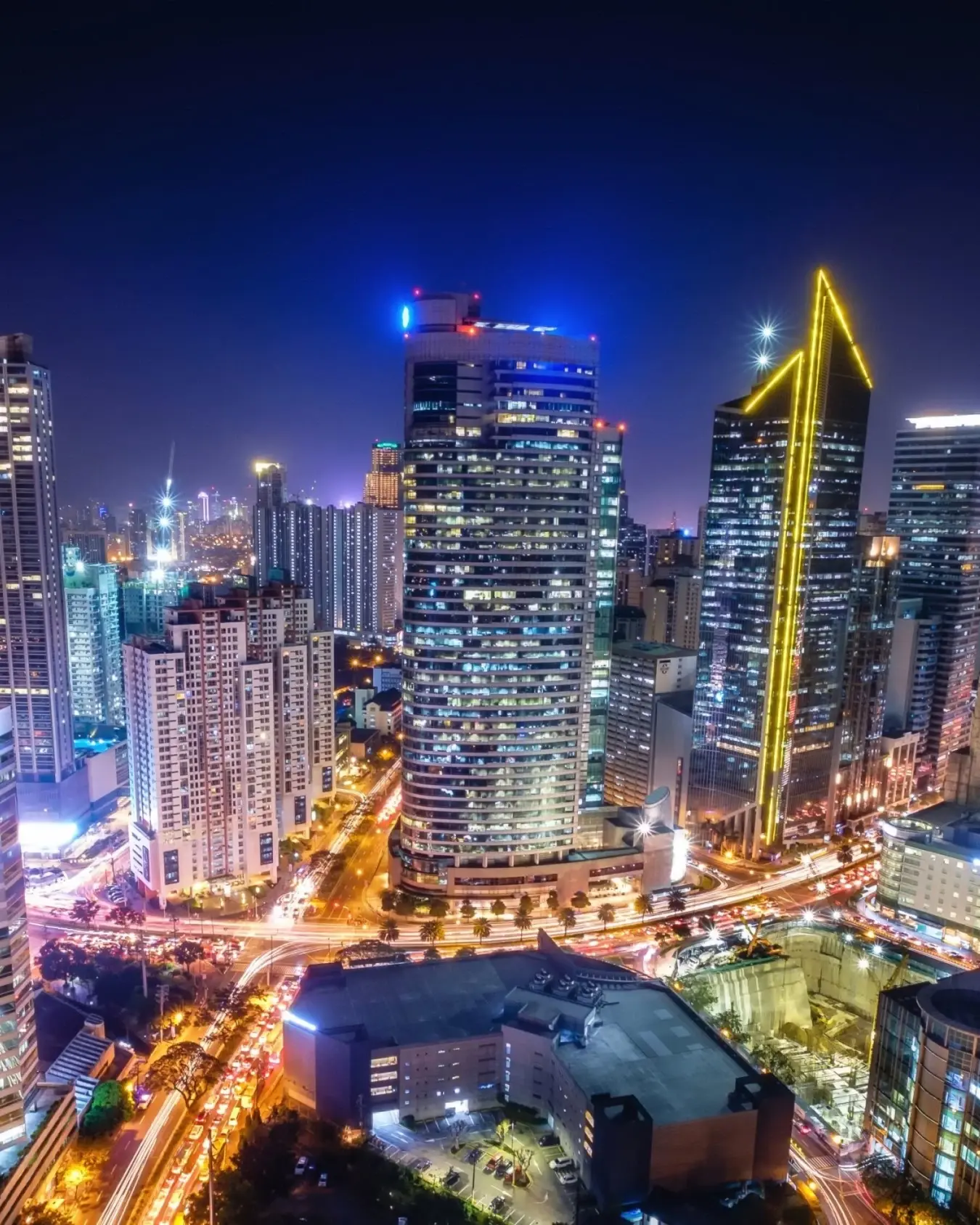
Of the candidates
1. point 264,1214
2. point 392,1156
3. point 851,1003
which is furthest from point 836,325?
point 264,1214

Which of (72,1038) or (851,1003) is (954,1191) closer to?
(851,1003)

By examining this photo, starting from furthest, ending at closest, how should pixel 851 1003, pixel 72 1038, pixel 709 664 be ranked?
pixel 709 664
pixel 851 1003
pixel 72 1038

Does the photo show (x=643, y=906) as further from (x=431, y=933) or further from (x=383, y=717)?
(x=383, y=717)

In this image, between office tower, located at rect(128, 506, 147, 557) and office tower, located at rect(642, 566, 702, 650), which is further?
office tower, located at rect(128, 506, 147, 557)

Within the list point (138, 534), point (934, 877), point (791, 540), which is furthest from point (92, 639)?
point (934, 877)

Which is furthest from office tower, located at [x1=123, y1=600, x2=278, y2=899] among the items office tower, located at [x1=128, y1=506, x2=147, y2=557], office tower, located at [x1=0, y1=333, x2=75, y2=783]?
office tower, located at [x1=128, y1=506, x2=147, y2=557]

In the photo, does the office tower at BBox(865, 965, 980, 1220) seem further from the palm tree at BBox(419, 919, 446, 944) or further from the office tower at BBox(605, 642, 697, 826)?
the office tower at BBox(605, 642, 697, 826)

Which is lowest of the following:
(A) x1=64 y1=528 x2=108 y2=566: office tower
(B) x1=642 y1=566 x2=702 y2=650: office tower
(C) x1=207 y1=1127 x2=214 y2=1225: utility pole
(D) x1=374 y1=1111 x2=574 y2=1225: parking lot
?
(D) x1=374 y1=1111 x2=574 y2=1225: parking lot
